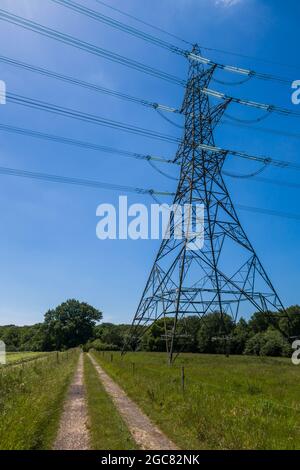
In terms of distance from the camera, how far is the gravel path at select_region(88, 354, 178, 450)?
9.85 m

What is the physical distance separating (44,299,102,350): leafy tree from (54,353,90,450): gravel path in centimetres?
10838

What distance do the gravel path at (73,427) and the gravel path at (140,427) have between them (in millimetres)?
1321

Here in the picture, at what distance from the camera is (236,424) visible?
10.5 metres

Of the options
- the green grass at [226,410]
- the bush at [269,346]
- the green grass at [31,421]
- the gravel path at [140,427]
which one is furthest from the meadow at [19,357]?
the green grass at [226,410]

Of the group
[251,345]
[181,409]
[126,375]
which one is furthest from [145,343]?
[181,409]

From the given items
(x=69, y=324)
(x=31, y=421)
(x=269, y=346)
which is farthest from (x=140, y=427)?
(x=69, y=324)

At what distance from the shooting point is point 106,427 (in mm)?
11695

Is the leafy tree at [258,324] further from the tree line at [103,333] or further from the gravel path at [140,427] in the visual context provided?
the gravel path at [140,427]

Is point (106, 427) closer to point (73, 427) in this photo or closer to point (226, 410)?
point (73, 427)

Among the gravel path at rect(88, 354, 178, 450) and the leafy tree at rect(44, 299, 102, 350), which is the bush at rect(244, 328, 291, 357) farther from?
the leafy tree at rect(44, 299, 102, 350)

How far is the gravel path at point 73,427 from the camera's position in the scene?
9.91m

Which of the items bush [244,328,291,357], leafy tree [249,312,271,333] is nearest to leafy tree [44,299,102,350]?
leafy tree [249,312,271,333]
